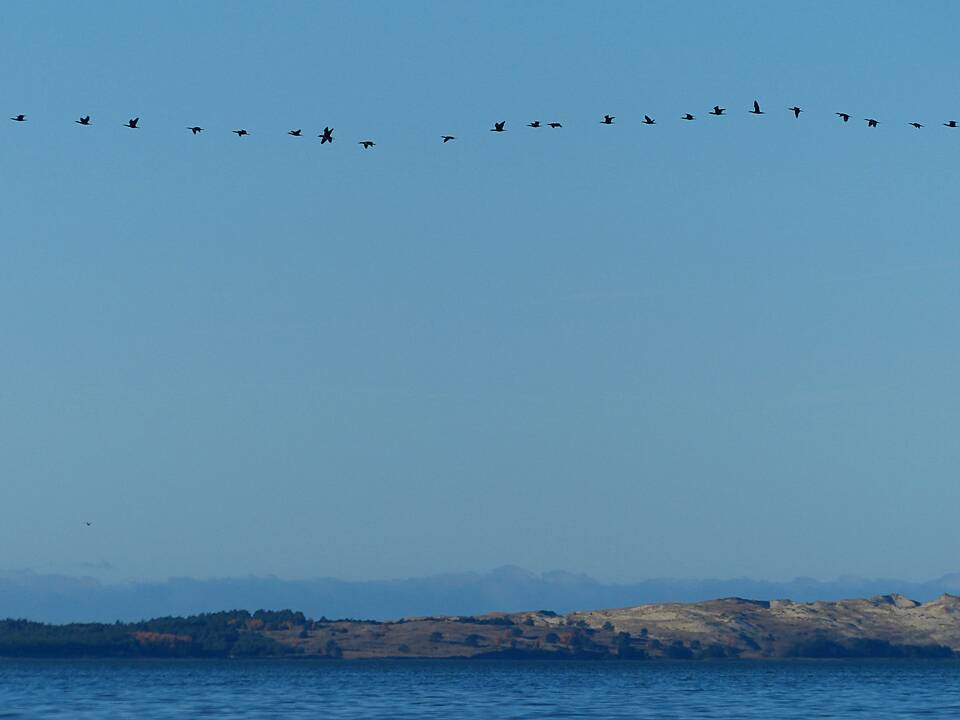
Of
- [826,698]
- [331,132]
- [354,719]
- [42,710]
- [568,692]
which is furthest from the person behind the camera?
[568,692]

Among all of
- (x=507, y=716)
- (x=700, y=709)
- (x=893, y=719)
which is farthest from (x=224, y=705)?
(x=893, y=719)

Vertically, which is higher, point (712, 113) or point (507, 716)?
point (712, 113)

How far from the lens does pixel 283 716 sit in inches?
4953

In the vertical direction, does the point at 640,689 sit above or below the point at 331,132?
below

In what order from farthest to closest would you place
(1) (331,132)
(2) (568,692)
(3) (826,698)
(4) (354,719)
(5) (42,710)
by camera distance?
1. (2) (568,692)
2. (3) (826,698)
3. (5) (42,710)
4. (4) (354,719)
5. (1) (331,132)

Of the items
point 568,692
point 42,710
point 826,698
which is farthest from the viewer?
point 568,692

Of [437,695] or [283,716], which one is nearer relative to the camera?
[283,716]

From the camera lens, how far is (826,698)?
158250 mm

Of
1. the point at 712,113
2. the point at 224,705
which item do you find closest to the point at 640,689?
the point at 224,705

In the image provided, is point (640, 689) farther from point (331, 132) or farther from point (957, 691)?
point (331, 132)

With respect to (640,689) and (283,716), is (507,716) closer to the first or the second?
(283,716)

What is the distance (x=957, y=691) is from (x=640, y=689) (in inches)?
1355

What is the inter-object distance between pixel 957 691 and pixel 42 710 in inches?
3873

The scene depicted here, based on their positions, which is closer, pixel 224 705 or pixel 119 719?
pixel 119 719
